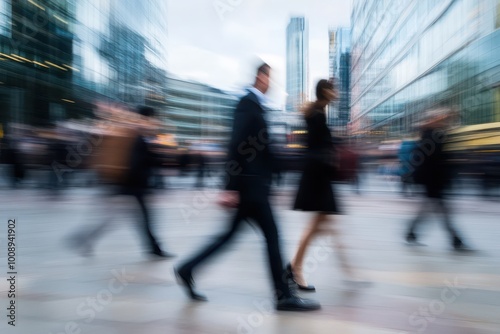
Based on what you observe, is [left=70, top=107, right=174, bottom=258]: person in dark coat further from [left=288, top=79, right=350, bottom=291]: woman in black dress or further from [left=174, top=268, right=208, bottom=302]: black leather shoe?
[left=288, top=79, right=350, bottom=291]: woman in black dress

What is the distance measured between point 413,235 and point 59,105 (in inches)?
1507

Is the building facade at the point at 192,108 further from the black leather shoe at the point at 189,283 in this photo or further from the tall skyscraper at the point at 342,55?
the black leather shoe at the point at 189,283

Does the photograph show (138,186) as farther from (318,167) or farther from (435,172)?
(435,172)

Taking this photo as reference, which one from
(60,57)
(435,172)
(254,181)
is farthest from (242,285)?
(60,57)

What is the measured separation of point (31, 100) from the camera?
36531mm

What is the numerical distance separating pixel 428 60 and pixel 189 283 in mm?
40998

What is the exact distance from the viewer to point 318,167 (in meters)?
4.04

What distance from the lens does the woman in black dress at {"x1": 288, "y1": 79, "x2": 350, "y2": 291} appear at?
13.1ft

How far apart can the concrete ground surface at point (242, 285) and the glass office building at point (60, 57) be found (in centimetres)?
2451

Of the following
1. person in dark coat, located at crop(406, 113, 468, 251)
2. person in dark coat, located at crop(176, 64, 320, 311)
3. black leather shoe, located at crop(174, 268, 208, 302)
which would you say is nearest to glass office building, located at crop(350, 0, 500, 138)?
person in dark coat, located at crop(406, 113, 468, 251)

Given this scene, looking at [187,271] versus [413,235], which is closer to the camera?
[187,271]

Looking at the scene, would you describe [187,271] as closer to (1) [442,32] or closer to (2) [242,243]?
(2) [242,243]

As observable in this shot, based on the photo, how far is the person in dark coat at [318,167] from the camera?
4004 millimetres

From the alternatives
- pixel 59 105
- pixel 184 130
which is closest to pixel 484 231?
pixel 59 105
